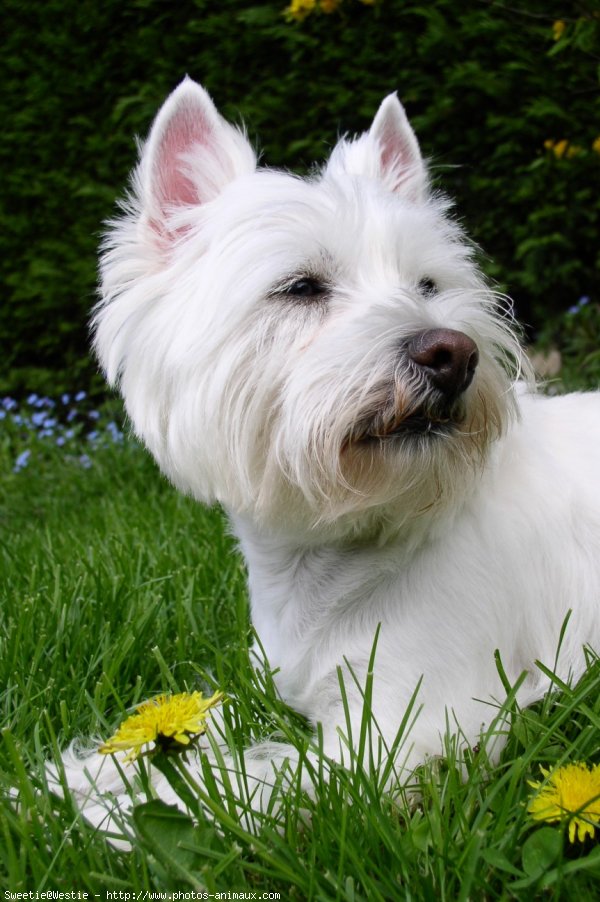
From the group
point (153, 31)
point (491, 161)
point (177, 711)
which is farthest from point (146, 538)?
point (153, 31)

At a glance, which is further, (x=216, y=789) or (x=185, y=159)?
(x=185, y=159)

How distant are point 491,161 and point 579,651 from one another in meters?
4.12

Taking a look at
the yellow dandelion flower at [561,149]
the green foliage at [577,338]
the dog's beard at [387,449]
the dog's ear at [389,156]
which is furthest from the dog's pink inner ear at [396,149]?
the green foliage at [577,338]

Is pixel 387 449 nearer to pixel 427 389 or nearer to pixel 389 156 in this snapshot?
pixel 427 389

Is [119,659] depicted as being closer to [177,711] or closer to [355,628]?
[355,628]

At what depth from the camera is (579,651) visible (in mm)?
2037

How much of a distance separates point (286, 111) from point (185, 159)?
3846 mm

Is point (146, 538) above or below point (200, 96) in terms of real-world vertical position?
below

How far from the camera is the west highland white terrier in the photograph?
1.73 m

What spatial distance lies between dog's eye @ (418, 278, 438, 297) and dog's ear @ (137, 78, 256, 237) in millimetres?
495

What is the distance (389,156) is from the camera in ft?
7.87

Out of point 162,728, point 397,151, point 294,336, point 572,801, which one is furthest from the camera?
point 397,151

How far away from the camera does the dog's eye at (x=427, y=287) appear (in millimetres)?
2046

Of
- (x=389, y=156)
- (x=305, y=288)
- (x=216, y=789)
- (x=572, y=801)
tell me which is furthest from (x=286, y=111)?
(x=572, y=801)
